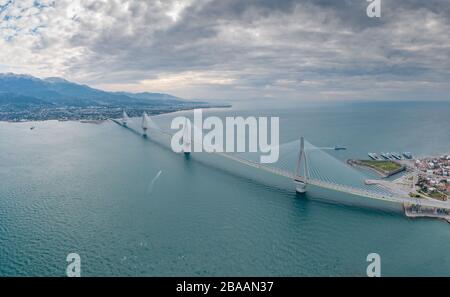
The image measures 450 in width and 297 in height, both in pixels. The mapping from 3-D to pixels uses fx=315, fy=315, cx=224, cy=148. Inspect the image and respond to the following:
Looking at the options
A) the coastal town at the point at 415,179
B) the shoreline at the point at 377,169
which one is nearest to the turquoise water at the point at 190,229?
the coastal town at the point at 415,179

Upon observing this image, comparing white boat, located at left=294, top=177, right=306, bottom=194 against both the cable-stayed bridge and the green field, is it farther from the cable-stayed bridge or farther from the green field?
the green field

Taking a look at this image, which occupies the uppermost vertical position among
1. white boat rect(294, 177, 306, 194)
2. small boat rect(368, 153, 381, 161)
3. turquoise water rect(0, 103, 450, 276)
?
small boat rect(368, 153, 381, 161)

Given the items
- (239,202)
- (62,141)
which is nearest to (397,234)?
(239,202)

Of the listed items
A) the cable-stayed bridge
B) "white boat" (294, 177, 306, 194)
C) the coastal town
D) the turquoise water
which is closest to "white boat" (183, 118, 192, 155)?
the turquoise water

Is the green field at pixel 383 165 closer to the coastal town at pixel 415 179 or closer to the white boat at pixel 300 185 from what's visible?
the coastal town at pixel 415 179

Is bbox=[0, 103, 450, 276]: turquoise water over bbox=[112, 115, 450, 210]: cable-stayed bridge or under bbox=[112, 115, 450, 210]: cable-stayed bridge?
under

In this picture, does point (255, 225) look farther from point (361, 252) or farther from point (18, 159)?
point (18, 159)

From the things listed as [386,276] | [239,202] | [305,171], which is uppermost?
[305,171]

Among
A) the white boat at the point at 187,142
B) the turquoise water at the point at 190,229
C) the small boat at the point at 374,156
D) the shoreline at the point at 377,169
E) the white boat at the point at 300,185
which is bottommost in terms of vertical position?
the turquoise water at the point at 190,229

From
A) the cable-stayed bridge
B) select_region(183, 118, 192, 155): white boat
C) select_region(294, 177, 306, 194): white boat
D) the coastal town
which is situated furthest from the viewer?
select_region(183, 118, 192, 155): white boat
